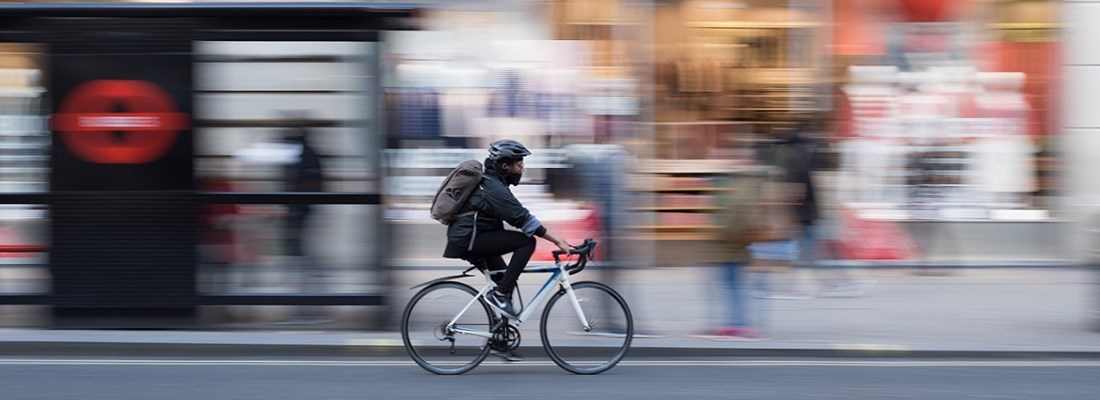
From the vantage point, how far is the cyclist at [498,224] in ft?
23.8

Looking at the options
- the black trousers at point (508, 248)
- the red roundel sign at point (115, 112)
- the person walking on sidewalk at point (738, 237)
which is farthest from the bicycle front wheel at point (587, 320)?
the red roundel sign at point (115, 112)

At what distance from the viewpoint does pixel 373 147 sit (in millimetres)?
8781

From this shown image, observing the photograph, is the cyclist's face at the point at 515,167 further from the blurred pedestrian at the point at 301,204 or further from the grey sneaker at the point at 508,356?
the blurred pedestrian at the point at 301,204

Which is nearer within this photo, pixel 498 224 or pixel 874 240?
pixel 498 224

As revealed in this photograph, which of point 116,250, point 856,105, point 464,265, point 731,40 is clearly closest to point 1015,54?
point 856,105

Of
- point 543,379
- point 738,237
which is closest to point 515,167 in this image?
point 543,379

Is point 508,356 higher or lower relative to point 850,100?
lower

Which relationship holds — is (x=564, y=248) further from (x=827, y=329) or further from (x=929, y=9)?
(x=929, y=9)

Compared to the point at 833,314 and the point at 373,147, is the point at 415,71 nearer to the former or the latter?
the point at 373,147

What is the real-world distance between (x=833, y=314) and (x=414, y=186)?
486cm

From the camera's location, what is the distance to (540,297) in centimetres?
756

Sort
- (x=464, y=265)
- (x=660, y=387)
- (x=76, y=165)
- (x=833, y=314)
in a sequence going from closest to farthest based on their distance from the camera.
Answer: (x=660, y=387), (x=76, y=165), (x=833, y=314), (x=464, y=265)

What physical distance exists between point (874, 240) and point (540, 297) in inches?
251

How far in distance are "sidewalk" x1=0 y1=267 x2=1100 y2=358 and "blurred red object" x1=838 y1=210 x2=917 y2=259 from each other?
1.33 feet
